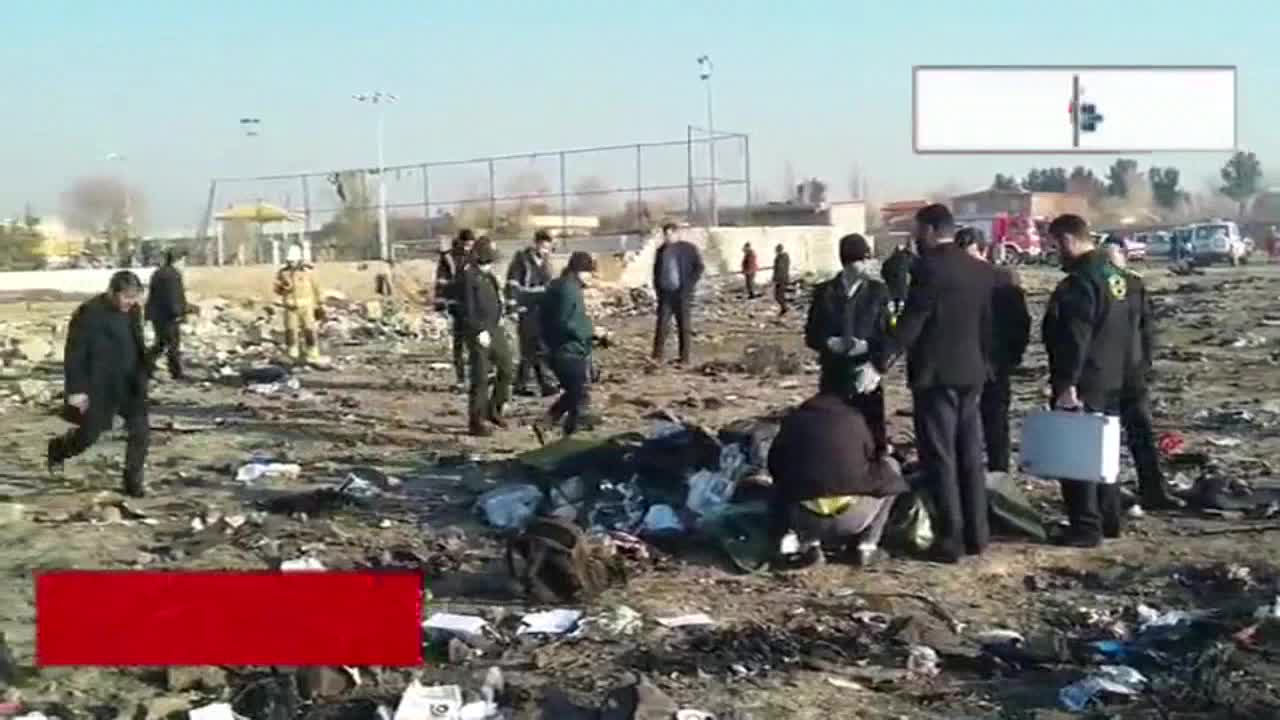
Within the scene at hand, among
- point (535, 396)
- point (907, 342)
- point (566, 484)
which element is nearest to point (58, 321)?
point (535, 396)

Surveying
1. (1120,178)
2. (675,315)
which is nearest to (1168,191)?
(1120,178)

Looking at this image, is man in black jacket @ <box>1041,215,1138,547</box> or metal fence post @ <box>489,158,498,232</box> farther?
metal fence post @ <box>489,158,498,232</box>

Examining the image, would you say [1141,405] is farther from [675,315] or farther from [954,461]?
[675,315]

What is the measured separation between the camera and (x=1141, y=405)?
10203 mm

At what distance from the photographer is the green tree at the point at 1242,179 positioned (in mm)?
107188

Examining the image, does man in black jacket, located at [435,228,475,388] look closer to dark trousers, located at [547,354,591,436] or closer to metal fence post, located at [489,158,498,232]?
dark trousers, located at [547,354,591,436]

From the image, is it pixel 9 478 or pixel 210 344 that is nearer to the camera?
pixel 9 478

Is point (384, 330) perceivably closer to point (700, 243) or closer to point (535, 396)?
point (535, 396)

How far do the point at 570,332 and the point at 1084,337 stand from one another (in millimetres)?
4835

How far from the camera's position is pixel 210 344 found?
1141 inches

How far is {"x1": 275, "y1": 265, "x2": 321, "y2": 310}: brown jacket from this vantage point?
73.3 feet

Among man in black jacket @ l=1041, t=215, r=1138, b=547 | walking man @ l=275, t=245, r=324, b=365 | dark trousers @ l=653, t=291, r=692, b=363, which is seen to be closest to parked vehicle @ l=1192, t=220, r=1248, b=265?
dark trousers @ l=653, t=291, r=692, b=363

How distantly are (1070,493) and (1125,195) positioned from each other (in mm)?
106386

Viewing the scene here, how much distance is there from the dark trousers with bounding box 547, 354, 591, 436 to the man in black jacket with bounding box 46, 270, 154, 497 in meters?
3.11
